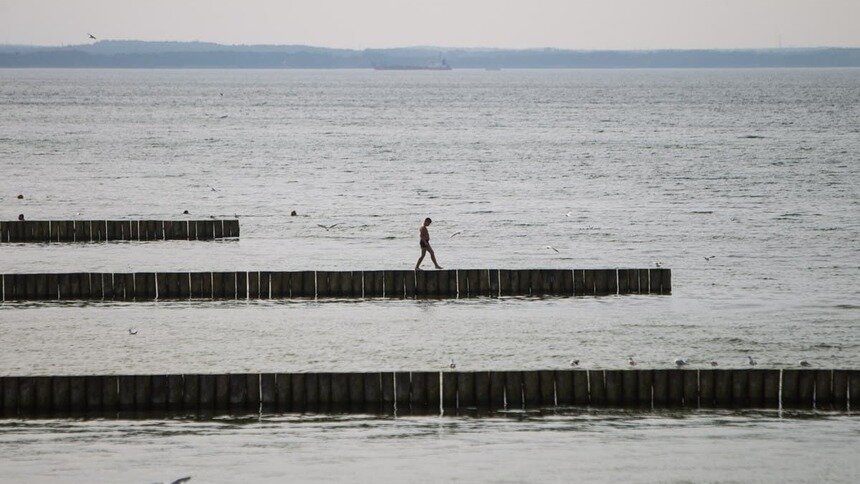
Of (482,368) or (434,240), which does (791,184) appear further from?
(482,368)

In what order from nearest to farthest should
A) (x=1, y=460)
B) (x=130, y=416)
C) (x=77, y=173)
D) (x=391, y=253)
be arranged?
1. (x=1, y=460)
2. (x=130, y=416)
3. (x=391, y=253)
4. (x=77, y=173)

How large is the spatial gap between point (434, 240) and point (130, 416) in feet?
Result: 123

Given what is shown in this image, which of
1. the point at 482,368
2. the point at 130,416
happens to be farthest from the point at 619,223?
the point at 130,416

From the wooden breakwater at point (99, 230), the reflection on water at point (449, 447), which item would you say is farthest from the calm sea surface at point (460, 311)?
the wooden breakwater at point (99, 230)

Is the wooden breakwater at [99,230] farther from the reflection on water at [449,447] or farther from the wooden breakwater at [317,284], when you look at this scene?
the reflection on water at [449,447]

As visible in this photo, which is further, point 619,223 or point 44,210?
point 44,210

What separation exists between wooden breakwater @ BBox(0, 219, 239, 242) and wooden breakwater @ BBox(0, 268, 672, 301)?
15.3 metres

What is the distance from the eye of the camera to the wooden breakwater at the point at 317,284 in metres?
44.8

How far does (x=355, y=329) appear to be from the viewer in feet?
132

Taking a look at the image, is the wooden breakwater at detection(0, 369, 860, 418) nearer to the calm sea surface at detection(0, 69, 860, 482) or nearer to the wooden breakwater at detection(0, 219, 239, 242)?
the calm sea surface at detection(0, 69, 860, 482)

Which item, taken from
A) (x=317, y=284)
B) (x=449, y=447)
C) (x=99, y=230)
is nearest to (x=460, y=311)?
(x=317, y=284)

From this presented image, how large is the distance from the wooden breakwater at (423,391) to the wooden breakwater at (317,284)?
1577 cm

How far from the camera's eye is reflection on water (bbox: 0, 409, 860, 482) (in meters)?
25.3

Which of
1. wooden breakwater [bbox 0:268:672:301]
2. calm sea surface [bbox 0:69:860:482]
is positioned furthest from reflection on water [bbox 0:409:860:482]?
wooden breakwater [bbox 0:268:672:301]
